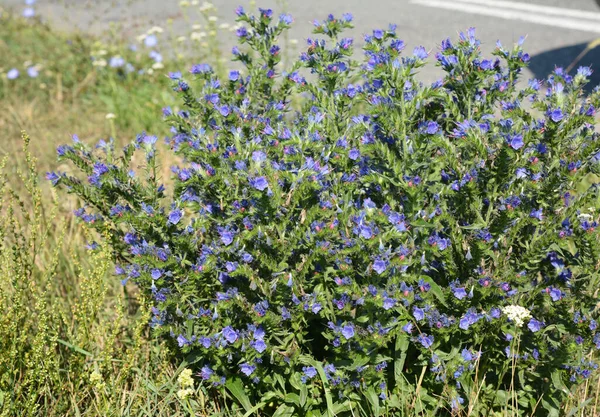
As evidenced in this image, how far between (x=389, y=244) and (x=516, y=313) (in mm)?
463

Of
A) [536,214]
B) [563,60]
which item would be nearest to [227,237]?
[536,214]

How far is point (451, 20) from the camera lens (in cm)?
769

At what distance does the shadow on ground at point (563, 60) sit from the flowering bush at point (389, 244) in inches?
149

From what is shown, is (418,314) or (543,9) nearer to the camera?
(418,314)

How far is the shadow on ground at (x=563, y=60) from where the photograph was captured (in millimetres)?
5918

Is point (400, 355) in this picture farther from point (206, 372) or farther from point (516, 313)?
point (206, 372)

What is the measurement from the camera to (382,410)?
7.92ft

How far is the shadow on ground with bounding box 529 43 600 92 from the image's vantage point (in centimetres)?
592

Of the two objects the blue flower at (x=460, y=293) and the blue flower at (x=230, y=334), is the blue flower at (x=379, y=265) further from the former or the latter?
the blue flower at (x=230, y=334)

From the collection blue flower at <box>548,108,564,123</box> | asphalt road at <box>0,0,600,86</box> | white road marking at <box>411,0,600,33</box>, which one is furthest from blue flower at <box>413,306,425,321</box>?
white road marking at <box>411,0,600,33</box>

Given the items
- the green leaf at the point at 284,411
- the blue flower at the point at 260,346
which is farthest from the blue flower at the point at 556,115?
the green leaf at the point at 284,411

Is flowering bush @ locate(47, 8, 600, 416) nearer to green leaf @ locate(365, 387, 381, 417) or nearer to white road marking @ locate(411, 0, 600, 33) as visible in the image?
green leaf @ locate(365, 387, 381, 417)

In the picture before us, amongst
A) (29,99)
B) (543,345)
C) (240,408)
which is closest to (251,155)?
(240,408)

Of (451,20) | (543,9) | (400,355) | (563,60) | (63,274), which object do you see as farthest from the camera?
(543,9)
